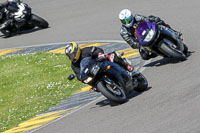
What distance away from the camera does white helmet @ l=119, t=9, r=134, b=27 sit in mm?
12984

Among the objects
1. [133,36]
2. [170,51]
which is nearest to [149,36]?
[170,51]

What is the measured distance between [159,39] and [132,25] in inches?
32.6

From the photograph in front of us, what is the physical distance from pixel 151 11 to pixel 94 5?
424cm

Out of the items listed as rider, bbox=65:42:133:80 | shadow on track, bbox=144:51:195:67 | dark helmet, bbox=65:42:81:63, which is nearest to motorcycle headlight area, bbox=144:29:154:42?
shadow on track, bbox=144:51:195:67

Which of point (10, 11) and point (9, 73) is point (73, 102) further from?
point (10, 11)

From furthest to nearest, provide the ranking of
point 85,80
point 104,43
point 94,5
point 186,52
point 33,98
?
1. point 94,5
2. point 104,43
3. point 33,98
4. point 186,52
5. point 85,80

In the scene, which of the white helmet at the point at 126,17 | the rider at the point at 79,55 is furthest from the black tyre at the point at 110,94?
the white helmet at the point at 126,17

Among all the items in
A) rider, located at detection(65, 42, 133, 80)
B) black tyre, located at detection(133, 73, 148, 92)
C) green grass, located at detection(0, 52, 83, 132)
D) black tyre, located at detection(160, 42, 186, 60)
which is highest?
rider, located at detection(65, 42, 133, 80)

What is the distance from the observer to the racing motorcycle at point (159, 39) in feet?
42.1

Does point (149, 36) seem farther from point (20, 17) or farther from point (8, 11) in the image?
point (8, 11)

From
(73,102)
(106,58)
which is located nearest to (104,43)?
(73,102)

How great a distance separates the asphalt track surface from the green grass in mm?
1867

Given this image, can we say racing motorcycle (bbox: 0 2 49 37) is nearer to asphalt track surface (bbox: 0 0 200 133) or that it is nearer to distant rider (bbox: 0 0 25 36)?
distant rider (bbox: 0 0 25 36)

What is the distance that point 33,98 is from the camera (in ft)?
48.1
